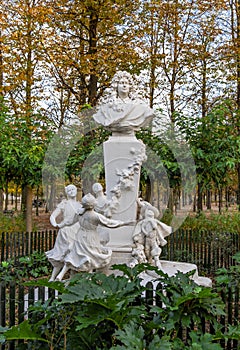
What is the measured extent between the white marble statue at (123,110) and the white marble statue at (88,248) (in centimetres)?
151

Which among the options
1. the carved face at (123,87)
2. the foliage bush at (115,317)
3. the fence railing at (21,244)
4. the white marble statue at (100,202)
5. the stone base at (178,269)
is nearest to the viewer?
the foliage bush at (115,317)

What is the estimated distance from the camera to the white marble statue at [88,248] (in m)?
5.85

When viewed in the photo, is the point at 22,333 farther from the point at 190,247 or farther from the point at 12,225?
the point at 12,225

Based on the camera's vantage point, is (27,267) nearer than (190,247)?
Yes

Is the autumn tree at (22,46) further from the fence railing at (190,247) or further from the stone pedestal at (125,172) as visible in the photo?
the stone pedestal at (125,172)

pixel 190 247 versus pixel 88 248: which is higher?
pixel 88 248

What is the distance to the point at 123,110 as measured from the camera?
6855mm

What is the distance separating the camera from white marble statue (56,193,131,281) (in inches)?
230

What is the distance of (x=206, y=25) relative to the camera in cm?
1577

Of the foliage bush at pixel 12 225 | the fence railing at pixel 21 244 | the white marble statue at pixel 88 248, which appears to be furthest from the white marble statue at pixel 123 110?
the foliage bush at pixel 12 225

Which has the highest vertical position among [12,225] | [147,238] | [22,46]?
[22,46]

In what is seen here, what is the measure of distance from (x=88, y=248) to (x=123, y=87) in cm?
264

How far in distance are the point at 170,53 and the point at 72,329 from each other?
1387 centimetres

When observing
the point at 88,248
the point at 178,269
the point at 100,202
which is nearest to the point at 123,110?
the point at 100,202
